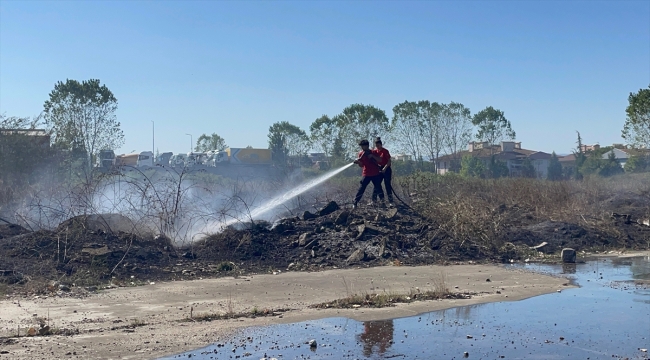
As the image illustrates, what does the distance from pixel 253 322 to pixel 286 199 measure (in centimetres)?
1062

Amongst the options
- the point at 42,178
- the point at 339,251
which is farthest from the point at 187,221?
the point at 42,178

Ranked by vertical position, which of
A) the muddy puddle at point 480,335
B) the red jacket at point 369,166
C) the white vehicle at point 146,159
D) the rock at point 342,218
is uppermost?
the white vehicle at point 146,159

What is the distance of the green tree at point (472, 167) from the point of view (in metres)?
50.6

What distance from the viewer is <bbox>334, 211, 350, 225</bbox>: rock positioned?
14977 mm

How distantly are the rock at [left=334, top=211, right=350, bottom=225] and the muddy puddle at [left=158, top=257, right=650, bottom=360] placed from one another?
5.97 metres

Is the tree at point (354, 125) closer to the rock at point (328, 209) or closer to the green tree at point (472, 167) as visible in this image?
the green tree at point (472, 167)

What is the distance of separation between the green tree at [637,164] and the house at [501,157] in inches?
265

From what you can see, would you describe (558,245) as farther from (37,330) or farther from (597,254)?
(37,330)

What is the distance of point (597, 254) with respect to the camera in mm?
15703

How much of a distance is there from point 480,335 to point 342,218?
7666 millimetres

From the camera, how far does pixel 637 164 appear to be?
45.4 meters

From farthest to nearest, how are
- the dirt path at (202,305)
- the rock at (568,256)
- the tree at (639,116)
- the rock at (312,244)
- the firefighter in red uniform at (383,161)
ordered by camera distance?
the tree at (639,116) < the firefighter in red uniform at (383,161) < the rock at (568,256) < the rock at (312,244) < the dirt path at (202,305)

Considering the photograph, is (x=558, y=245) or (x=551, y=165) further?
(x=551, y=165)

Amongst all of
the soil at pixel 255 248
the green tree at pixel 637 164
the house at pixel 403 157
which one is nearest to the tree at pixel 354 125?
the house at pixel 403 157
